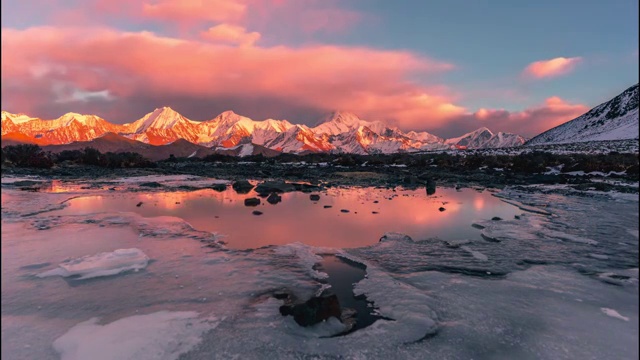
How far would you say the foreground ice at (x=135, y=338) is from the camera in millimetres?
5352

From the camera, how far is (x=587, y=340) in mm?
6066

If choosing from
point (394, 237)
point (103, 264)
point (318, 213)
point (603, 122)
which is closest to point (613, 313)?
point (394, 237)

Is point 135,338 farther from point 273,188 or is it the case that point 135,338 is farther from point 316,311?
point 273,188

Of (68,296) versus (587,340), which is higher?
(68,296)

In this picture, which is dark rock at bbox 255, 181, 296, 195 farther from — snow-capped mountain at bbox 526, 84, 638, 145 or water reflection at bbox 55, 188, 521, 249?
snow-capped mountain at bbox 526, 84, 638, 145

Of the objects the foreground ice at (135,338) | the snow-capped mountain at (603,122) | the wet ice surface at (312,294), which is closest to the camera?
the foreground ice at (135,338)

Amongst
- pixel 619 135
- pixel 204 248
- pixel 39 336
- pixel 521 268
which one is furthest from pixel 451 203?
pixel 619 135

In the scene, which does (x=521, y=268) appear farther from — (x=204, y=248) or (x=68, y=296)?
(x=68, y=296)

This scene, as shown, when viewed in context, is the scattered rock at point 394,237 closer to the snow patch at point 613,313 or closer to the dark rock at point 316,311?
the snow patch at point 613,313

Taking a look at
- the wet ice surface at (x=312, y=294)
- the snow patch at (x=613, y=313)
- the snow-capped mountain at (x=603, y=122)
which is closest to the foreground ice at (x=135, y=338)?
the wet ice surface at (x=312, y=294)

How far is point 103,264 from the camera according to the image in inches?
357

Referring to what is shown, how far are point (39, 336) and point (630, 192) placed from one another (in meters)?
33.9

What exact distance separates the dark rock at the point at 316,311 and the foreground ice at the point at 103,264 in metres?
5.24

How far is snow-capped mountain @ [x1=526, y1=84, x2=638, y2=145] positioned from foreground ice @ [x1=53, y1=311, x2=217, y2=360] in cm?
17479
